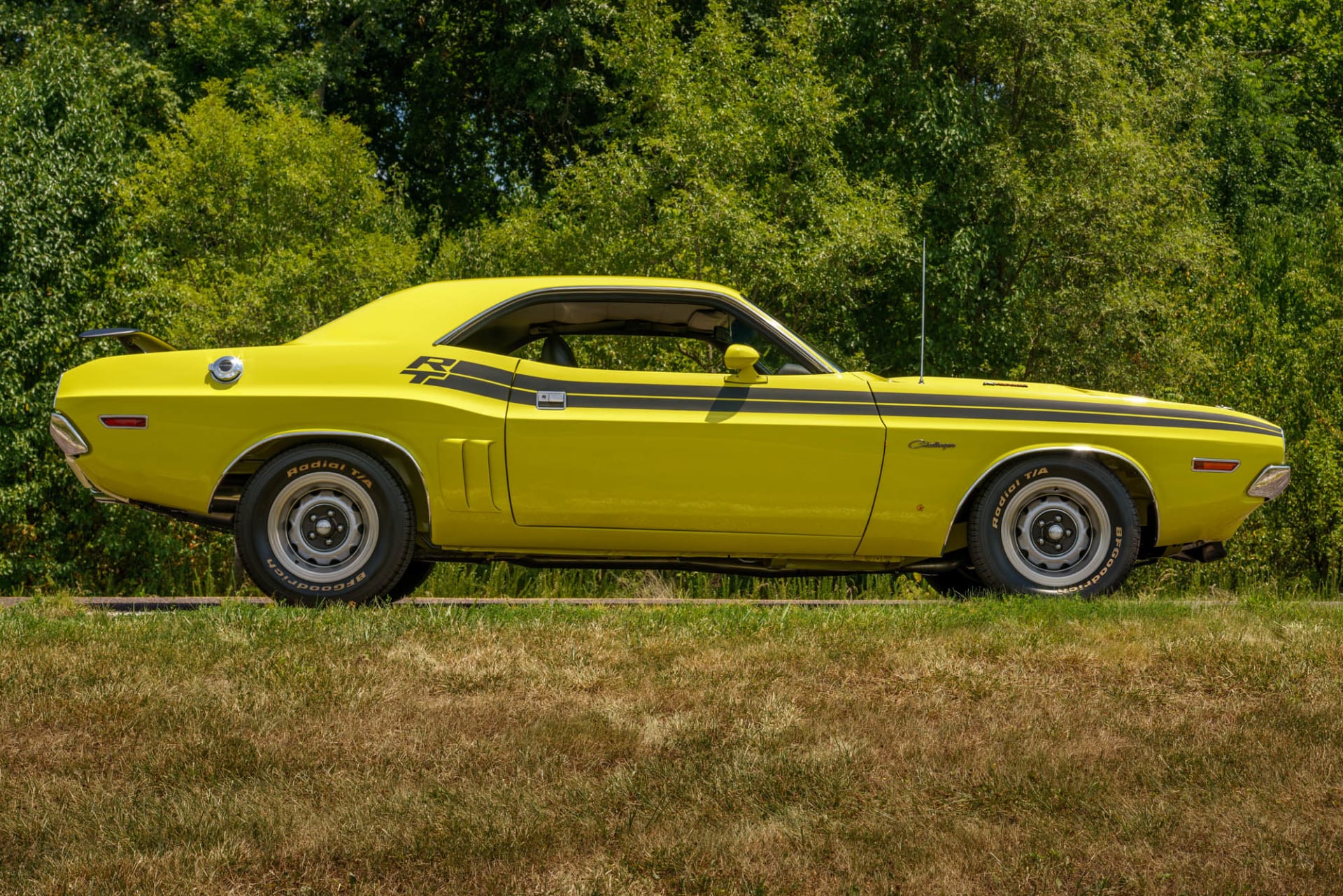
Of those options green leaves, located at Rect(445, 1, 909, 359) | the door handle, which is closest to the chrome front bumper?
the door handle

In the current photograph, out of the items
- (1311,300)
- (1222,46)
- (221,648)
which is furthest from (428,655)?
(1222,46)

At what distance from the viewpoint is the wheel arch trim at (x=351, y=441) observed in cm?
632

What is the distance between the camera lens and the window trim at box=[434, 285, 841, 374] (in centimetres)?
658

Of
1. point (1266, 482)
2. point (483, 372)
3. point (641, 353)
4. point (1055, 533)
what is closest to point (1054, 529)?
point (1055, 533)

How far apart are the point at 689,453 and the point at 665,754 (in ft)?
8.29

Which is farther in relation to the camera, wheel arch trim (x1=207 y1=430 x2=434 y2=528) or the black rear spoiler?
the black rear spoiler

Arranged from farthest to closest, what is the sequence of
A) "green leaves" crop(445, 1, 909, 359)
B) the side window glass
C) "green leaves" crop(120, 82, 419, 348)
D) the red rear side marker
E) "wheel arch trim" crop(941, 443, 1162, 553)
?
"green leaves" crop(120, 82, 419, 348) → "green leaves" crop(445, 1, 909, 359) → the side window glass → "wheel arch trim" crop(941, 443, 1162, 553) → the red rear side marker

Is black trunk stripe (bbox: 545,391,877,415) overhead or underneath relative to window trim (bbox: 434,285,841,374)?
underneath

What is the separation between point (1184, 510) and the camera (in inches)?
264

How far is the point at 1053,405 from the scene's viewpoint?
6660 mm

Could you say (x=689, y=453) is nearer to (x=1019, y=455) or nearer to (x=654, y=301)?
(x=654, y=301)

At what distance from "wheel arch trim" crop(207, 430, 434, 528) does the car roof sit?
50 centimetres

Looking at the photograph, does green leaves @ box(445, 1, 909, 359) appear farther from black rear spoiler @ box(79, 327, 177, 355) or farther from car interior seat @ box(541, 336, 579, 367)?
black rear spoiler @ box(79, 327, 177, 355)

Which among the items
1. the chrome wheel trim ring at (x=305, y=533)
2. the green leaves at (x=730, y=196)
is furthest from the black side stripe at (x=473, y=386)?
the green leaves at (x=730, y=196)
